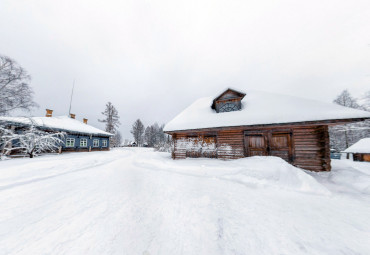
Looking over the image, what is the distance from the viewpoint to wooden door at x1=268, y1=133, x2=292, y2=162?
7770 millimetres

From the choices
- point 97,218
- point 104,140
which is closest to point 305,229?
point 97,218

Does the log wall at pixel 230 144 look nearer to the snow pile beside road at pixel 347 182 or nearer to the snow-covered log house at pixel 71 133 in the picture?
the snow pile beside road at pixel 347 182

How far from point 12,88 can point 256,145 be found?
2247 cm

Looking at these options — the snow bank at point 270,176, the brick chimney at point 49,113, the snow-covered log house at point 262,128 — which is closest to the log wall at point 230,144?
the snow-covered log house at point 262,128

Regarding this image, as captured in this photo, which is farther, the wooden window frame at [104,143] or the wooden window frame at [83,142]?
the wooden window frame at [104,143]

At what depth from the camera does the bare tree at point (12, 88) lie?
11.5 metres

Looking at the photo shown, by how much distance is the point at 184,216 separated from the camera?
281 cm

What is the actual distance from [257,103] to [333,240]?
9.54 meters

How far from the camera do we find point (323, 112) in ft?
23.1

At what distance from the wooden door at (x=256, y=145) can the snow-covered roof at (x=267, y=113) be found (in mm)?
1149

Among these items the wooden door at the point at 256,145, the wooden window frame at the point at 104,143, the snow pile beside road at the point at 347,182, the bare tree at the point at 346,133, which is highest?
the bare tree at the point at 346,133

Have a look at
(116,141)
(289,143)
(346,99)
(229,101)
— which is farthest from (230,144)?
(116,141)

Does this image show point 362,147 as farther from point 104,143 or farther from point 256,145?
point 104,143

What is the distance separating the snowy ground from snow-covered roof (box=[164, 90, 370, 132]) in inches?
135
